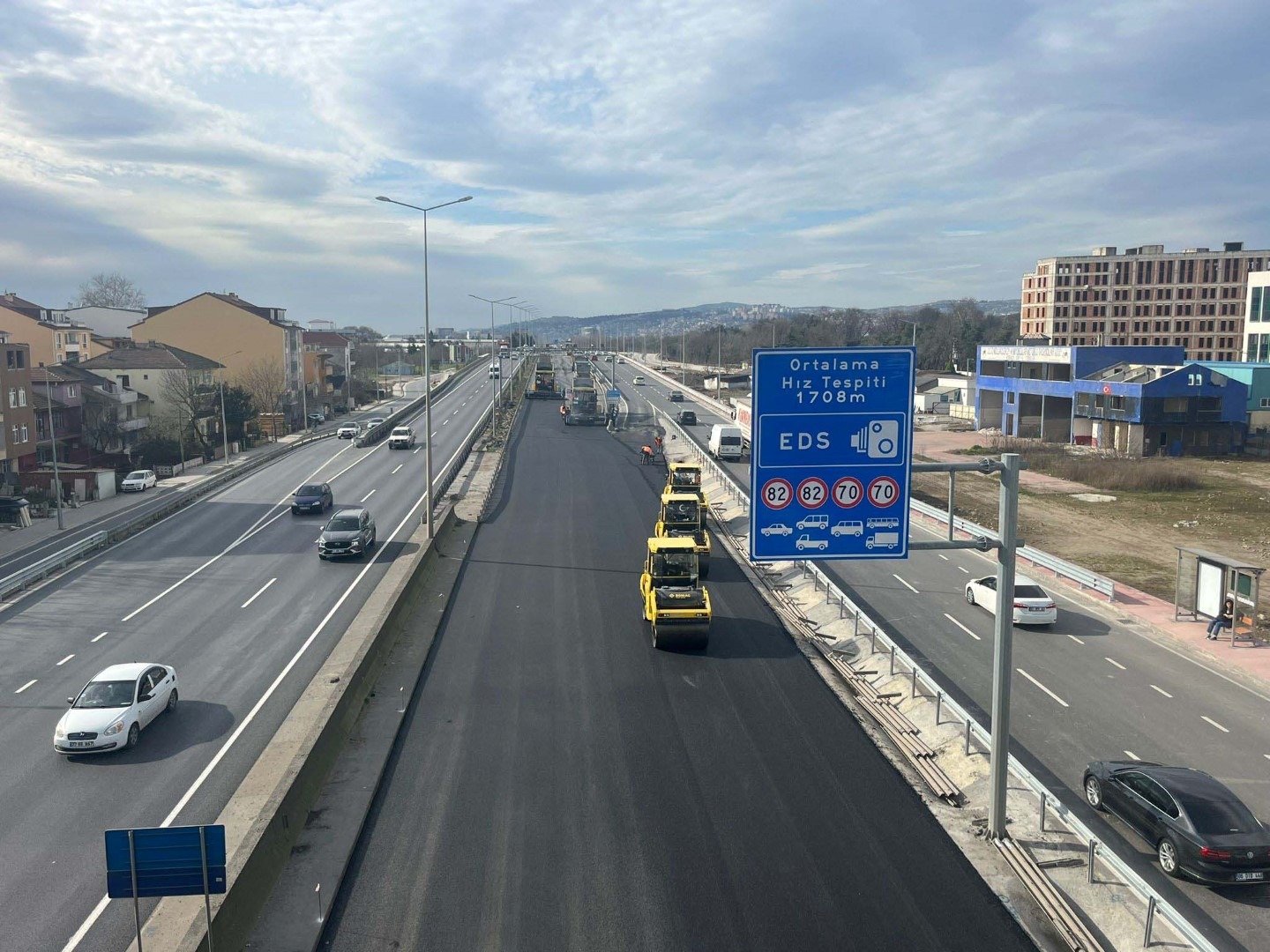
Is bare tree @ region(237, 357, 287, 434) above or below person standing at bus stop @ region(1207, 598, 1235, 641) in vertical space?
above

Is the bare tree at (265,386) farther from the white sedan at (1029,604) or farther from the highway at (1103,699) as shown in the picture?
the white sedan at (1029,604)

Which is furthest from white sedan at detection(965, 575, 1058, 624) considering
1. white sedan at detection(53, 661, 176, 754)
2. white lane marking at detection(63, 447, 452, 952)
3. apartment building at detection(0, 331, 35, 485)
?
apartment building at detection(0, 331, 35, 485)

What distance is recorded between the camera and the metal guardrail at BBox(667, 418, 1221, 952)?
10.7 meters

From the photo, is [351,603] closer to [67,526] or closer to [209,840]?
[209,840]

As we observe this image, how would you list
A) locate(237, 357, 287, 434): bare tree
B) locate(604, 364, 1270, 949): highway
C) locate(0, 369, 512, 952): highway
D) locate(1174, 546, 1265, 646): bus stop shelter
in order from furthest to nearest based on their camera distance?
1. locate(237, 357, 287, 434): bare tree
2. locate(1174, 546, 1265, 646): bus stop shelter
3. locate(604, 364, 1270, 949): highway
4. locate(0, 369, 512, 952): highway

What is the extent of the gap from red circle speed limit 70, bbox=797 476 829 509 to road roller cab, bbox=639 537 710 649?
863cm

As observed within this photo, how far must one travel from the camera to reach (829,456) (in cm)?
1371

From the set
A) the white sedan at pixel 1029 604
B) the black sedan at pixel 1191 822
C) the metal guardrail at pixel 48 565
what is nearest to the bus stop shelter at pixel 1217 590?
the white sedan at pixel 1029 604

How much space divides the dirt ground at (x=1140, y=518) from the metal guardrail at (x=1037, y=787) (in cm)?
1216

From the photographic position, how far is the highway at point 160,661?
1277 centimetres

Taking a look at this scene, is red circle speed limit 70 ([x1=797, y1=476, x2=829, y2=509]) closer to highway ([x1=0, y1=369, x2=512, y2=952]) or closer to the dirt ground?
highway ([x1=0, y1=369, x2=512, y2=952])

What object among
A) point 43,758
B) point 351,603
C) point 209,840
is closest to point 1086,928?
point 209,840

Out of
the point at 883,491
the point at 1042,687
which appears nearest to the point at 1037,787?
the point at 883,491

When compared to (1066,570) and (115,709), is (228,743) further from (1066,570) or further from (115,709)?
(1066,570)
